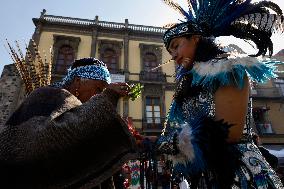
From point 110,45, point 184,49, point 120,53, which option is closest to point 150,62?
point 120,53

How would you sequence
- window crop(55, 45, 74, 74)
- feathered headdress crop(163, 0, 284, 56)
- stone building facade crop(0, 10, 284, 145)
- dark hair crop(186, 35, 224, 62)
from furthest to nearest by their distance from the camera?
1. window crop(55, 45, 74, 74)
2. stone building facade crop(0, 10, 284, 145)
3. feathered headdress crop(163, 0, 284, 56)
4. dark hair crop(186, 35, 224, 62)

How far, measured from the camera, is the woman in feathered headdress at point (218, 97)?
1.80m

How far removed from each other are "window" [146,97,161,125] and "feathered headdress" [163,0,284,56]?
17.9 meters

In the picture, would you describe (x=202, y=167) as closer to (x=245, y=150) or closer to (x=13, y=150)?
(x=245, y=150)

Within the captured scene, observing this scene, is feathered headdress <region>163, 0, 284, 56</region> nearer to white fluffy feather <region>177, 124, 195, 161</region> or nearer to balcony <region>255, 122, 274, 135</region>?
white fluffy feather <region>177, 124, 195, 161</region>

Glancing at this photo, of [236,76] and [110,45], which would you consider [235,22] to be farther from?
[110,45]

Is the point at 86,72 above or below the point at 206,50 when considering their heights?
below

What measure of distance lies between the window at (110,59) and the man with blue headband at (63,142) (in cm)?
2024

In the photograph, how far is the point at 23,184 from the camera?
1450 millimetres

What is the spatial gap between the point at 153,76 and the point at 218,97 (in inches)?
800

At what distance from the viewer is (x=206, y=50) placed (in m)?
2.24

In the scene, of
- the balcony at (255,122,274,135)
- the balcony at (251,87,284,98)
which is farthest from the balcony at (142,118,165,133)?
the balcony at (251,87,284,98)

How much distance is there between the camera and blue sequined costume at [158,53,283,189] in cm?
177

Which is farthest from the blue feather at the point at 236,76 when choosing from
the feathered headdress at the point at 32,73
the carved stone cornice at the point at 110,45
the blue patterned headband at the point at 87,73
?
the carved stone cornice at the point at 110,45
